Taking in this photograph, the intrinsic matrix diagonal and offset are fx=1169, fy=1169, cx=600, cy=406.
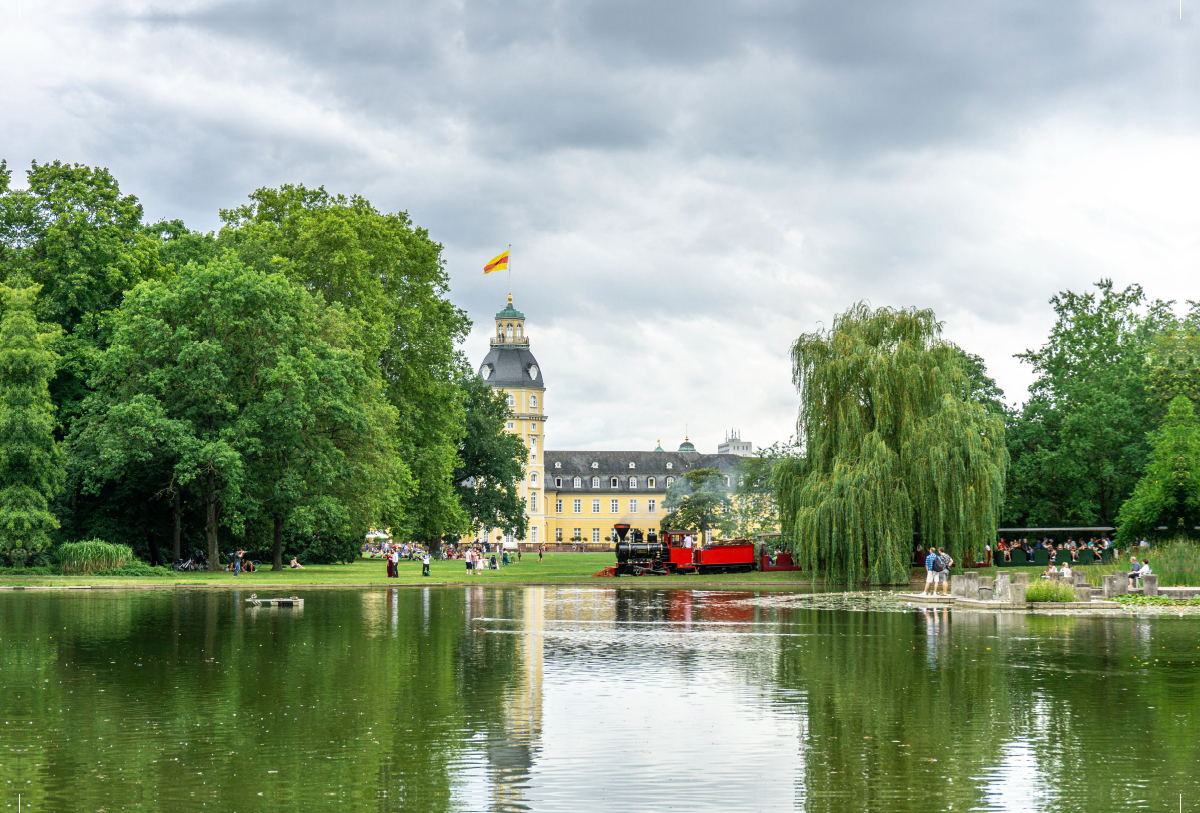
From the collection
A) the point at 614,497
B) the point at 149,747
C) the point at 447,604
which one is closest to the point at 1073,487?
the point at 447,604

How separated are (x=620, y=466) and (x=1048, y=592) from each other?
Answer: 468 ft

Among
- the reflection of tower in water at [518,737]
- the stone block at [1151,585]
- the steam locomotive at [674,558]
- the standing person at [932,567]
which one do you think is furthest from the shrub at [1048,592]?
the steam locomotive at [674,558]

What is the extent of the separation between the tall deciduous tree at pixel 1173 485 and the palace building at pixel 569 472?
11026 cm

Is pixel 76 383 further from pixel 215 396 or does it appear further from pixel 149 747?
pixel 149 747

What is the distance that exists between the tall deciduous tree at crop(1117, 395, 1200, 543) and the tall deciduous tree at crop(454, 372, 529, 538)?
2007 inches

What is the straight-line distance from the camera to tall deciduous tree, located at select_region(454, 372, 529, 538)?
299ft

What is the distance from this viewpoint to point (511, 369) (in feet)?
533

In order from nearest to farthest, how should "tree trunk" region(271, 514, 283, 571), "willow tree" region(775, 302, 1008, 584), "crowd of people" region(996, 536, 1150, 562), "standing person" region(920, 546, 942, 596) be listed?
"standing person" region(920, 546, 942, 596)
"willow tree" region(775, 302, 1008, 584)
"crowd of people" region(996, 536, 1150, 562)
"tree trunk" region(271, 514, 283, 571)

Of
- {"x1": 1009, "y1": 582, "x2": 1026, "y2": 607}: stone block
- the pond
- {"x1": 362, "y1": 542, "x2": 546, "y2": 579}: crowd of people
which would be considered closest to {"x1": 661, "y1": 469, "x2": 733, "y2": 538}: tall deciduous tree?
{"x1": 362, "y1": 542, "x2": 546, "y2": 579}: crowd of people

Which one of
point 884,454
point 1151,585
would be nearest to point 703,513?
point 884,454

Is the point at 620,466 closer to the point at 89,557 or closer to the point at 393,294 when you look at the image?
the point at 393,294

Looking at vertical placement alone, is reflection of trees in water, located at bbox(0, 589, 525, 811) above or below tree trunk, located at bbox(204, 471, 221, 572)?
below

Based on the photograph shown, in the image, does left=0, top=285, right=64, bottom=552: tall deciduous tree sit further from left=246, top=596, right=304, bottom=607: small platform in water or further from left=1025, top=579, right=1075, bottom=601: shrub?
left=1025, top=579, right=1075, bottom=601: shrub

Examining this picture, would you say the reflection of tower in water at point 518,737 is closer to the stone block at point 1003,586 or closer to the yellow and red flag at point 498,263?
the stone block at point 1003,586
